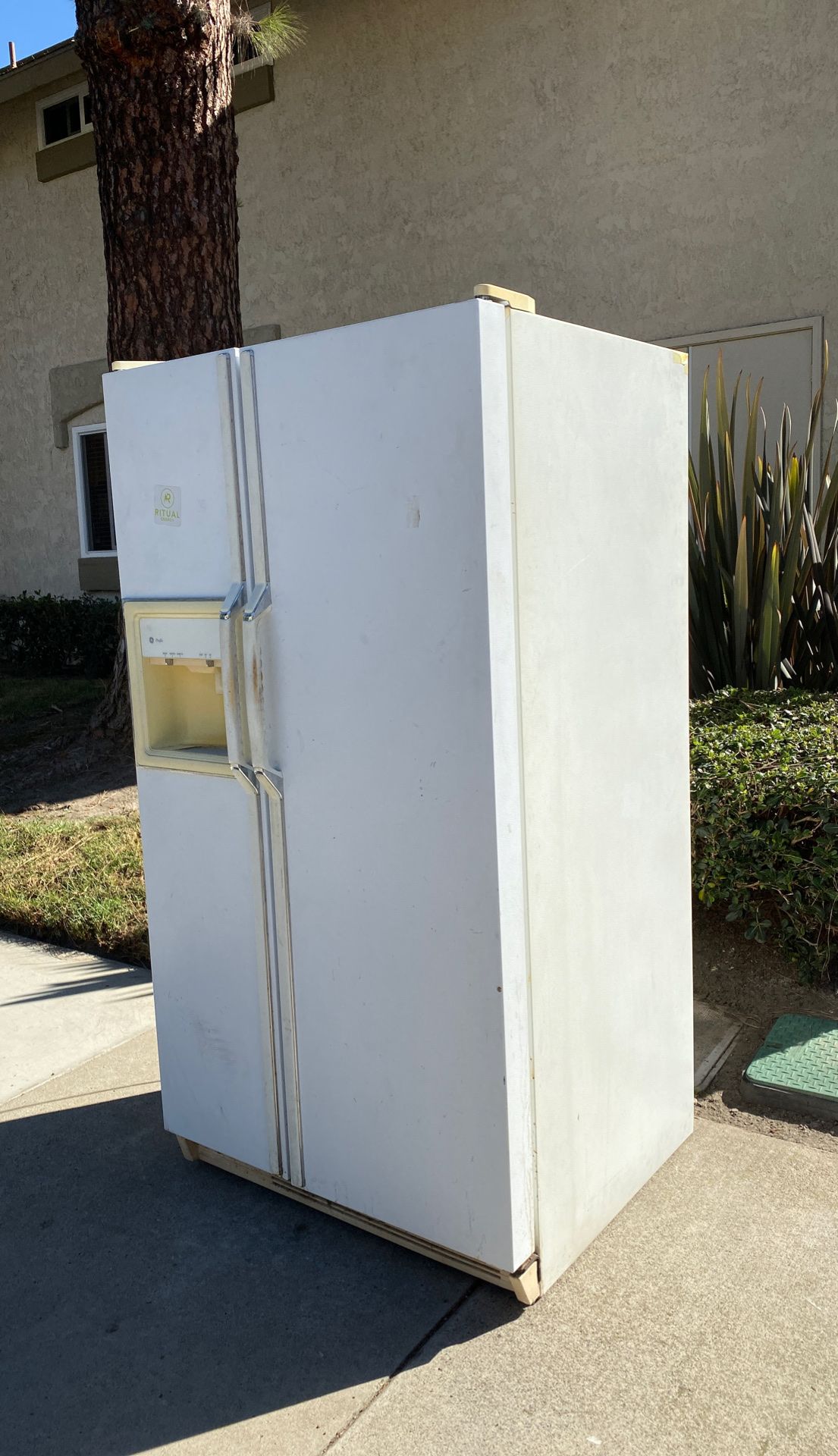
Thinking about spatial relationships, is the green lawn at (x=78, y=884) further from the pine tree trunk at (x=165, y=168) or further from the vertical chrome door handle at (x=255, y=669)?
the pine tree trunk at (x=165, y=168)

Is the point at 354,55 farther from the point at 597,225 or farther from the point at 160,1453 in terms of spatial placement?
the point at 160,1453

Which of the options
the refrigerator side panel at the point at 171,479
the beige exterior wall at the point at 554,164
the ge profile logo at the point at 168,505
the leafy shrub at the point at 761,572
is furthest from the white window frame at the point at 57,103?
the ge profile logo at the point at 168,505

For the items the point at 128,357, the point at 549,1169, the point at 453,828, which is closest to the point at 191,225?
the point at 128,357

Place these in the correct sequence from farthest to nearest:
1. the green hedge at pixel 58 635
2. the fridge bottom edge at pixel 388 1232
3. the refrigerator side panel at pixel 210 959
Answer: the green hedge at pixel 58 635 < the refrigerator side panel at pixel 210 959 < the fridge bottom edge at pixel 388 1232

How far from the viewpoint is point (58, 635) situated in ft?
34.6

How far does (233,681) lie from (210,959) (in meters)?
0.75

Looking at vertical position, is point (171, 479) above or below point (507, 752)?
above

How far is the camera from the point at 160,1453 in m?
2.13

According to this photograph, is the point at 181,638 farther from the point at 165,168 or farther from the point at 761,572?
the point at 165,168

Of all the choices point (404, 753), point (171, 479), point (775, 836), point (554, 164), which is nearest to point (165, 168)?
point (554, 164)

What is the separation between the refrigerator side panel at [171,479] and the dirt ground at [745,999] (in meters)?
2.08

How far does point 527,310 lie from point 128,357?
485 cm

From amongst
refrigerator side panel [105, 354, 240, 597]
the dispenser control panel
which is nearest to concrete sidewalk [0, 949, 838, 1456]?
the dispenser control panel

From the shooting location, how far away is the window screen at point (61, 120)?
35.5ft
